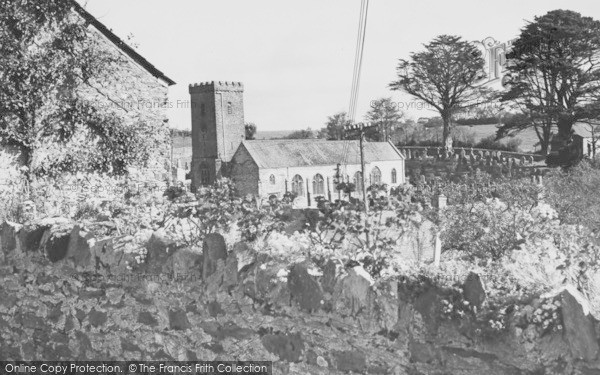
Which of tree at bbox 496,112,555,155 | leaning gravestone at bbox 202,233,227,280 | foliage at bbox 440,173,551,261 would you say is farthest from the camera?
tree at bbox 496,112,555,155

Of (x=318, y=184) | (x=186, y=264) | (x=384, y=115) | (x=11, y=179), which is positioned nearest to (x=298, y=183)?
(x=318, y=184)

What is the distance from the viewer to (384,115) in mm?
67250

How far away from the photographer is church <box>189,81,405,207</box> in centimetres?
5138

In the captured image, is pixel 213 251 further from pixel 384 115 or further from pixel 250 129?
pixel 250 129

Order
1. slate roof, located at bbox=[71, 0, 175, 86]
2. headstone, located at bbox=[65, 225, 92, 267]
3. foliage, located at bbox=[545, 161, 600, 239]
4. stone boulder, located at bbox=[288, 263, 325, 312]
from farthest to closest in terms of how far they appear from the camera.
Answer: slate roof, located at bbox=[71, 0, 175, 86] → foliage, located at bbox=[545, 161, 600, 239] → headstone, located at bbox=[65, 225, 92, 267] → stone boulder, located at bbox=[288, 263, 325, 312]

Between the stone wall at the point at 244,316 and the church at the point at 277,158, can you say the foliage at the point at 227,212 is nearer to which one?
the stone wall at the point at 244,316

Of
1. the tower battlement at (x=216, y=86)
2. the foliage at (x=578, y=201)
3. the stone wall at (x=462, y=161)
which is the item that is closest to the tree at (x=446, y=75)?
the stone wall at (x=462, y=161)

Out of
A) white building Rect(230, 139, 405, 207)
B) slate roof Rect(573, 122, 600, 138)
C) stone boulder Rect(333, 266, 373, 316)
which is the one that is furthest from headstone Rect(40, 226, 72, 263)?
white building Rect(230, 139, 405, 207)

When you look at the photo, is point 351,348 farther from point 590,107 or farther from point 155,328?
point 590,107

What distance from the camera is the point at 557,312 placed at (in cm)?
322

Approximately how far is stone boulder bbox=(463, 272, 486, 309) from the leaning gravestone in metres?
1.85

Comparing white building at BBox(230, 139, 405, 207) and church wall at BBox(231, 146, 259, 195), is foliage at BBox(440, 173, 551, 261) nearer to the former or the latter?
white building at BBox(230, 139, 405, 207)

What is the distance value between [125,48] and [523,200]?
28.2 feet

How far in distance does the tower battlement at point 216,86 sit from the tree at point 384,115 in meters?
12.6
